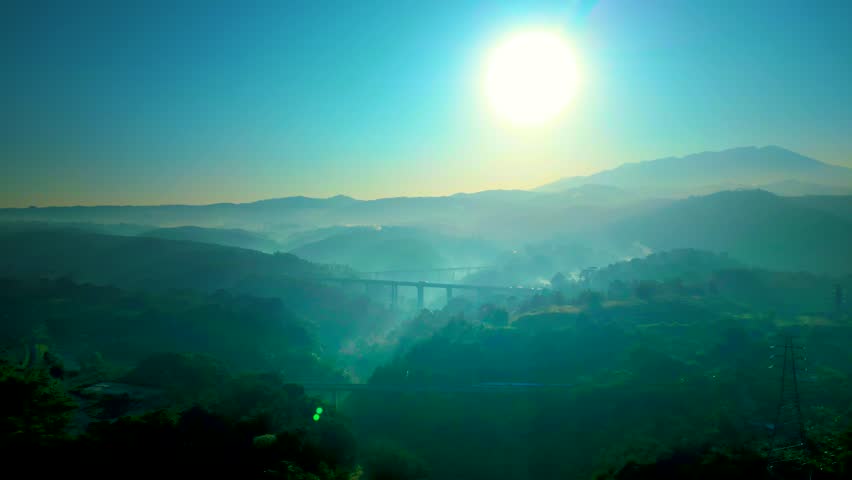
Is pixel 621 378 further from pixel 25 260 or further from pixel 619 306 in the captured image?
pixel 25 260

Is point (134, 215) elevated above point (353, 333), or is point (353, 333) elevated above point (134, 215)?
point (134, 215)

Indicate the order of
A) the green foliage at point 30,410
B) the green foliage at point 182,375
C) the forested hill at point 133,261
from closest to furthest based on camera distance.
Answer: the green foliage at point 30,410 → the green foliage at point 182,375 → the forested hill at point 133,261

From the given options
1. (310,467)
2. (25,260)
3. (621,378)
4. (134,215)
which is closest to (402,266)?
(134,215)

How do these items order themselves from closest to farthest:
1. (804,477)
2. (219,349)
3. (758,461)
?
1. (804,477)
2. (758,461)
3. (219,349)

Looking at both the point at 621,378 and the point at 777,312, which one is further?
the point at 777,312

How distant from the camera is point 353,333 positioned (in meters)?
57.3

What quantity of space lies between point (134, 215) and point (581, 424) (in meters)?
140

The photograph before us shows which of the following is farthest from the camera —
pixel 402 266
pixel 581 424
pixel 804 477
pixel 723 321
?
pixel 402 266

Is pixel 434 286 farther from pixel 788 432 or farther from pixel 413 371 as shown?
pixel 788 432

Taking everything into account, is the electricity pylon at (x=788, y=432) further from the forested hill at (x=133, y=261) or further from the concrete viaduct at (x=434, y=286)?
the forested hill at (x=133, y=261)

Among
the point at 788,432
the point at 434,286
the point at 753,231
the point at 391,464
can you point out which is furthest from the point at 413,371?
the point at 753,231

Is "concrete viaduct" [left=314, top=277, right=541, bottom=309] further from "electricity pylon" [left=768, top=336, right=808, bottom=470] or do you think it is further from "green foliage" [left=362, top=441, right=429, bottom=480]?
"green foliage" [left=362, top=441, right=429, bottom=480]

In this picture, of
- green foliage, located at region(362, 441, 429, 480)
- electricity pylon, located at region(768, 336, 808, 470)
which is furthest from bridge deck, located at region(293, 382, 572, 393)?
electricity pylon, located at region(768, 336, 808, 470)

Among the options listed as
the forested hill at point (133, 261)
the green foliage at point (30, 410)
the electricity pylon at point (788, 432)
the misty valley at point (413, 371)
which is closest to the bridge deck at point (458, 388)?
the misty valley at point (413, 371)
